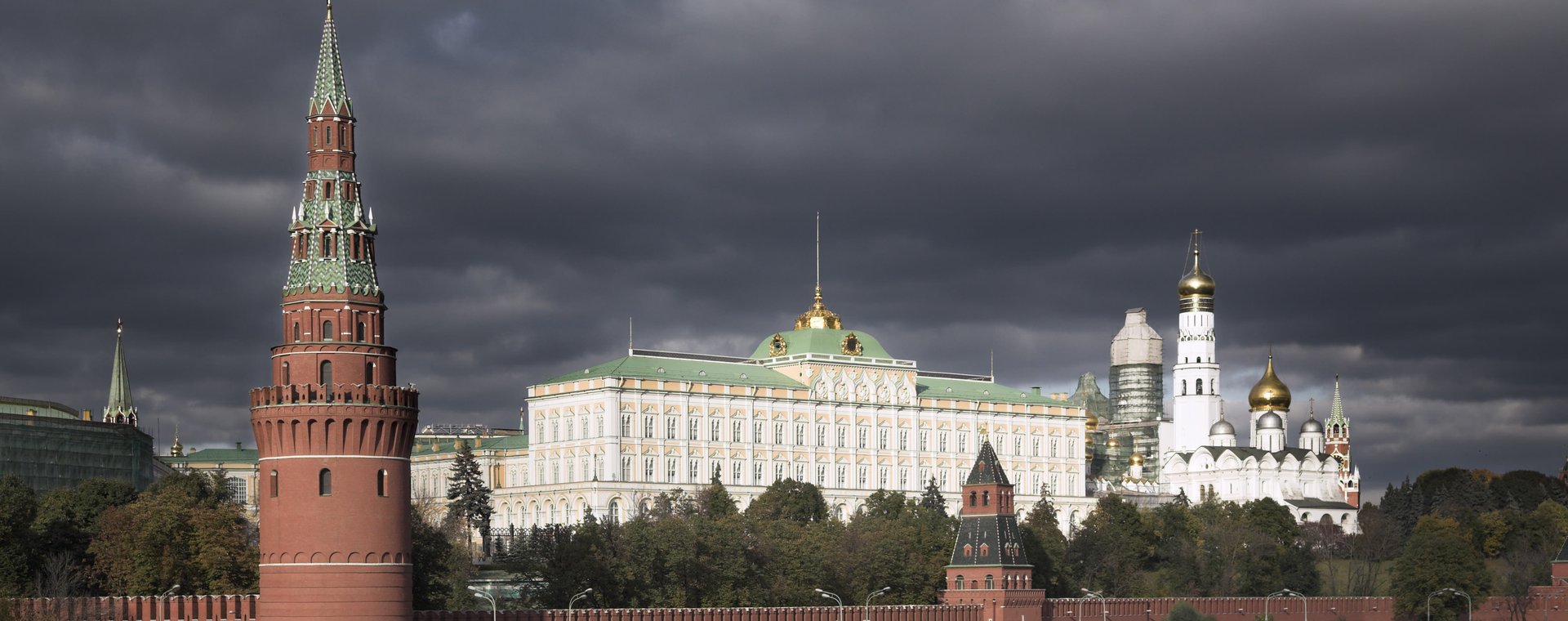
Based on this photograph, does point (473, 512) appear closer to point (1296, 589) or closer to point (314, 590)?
point (1296, 589)

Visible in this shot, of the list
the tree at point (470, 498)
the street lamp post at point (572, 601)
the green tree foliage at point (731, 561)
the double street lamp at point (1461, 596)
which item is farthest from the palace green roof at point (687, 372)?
the street lamp post at point (572, 601)

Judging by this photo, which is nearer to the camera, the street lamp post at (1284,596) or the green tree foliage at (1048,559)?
the green tree foliage at (1048,559)

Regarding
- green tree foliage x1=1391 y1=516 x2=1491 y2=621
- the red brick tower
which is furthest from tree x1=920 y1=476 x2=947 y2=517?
the red brick tower

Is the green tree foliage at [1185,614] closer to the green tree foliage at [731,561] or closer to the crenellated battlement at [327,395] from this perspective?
the green tree foliage at [731,561]

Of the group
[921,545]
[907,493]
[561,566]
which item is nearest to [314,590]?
[561,566]

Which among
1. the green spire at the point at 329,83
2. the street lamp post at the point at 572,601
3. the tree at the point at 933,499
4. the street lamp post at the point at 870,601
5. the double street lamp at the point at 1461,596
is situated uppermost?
the green spire at the point at 329,83

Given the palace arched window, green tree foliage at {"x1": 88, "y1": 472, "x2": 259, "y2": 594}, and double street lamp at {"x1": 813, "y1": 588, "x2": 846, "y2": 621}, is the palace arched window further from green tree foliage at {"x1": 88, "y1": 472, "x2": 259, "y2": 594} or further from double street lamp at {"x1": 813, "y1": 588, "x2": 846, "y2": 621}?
double street lamp at {"x1": 813, "y1": 588, "x2": 846, "y2": 621}

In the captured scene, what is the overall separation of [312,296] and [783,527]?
56.9m

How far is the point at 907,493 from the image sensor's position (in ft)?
653

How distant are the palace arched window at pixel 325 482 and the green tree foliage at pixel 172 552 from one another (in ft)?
65.5

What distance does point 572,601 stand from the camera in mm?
110938

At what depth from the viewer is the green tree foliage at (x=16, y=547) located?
337 ft

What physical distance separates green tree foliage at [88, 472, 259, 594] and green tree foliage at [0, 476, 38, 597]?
2.86m

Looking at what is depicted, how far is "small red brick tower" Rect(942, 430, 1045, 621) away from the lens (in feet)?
444
